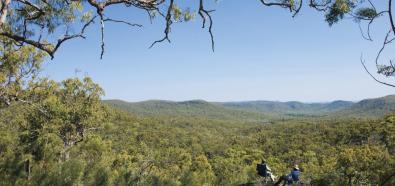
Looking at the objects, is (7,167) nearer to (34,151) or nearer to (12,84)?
(34,151)

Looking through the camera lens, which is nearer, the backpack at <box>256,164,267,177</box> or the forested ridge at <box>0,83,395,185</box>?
the backpack at <box>256,164,267,177</box>

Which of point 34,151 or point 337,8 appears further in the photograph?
point 34,151

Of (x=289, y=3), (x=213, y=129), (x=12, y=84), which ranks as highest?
(x=289, y=3)

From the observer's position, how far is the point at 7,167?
1470 cm

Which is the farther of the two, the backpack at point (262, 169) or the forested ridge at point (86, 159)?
the forested ridge at point (86, 159)

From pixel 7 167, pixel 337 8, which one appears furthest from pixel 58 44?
pixel 7 167

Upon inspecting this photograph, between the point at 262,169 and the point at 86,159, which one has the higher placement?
the point at 262,169

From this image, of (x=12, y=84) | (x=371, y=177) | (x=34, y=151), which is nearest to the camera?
(x=34, y=151)

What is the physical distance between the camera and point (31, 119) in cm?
2697

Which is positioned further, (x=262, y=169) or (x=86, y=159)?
(x=86, y=159)

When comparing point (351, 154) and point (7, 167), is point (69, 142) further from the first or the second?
point (351, 154)

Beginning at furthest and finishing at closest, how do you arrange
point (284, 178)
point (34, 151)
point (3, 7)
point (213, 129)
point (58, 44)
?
point (213, 129) < point (34, 151) < point (284, 178) < point (58, 44) < point (3, 7)

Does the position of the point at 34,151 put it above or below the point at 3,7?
below

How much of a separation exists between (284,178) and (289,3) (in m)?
7.85
